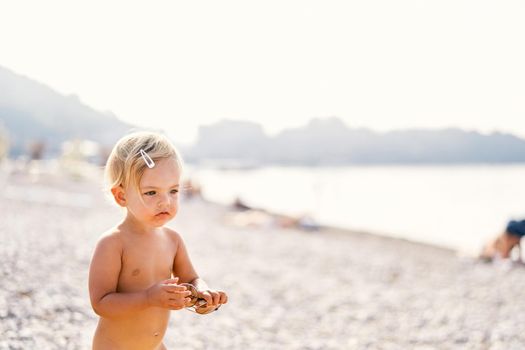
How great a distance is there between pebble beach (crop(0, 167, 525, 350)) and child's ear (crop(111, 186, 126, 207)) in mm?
2178

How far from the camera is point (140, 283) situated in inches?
95.1

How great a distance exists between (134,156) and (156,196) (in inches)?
8.9

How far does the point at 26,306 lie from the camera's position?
4699 millimetres

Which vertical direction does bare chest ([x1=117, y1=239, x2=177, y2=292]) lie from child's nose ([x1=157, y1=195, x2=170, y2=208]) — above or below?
below

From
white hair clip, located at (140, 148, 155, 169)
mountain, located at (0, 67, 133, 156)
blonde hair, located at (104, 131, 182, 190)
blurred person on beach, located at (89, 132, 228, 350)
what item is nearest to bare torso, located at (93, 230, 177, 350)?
blurred person on beach, located at (89, 132, 228, 350)

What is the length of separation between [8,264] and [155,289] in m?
4.77

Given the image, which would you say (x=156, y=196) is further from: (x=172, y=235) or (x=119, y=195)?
(x=172, y=235)

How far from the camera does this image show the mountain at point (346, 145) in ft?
522

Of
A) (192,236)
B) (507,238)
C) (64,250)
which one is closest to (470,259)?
(507,238)

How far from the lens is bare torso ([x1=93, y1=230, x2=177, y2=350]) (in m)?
2.40

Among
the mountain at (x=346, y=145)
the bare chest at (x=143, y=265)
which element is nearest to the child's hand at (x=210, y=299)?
the bare chest at (x=143, y=265)

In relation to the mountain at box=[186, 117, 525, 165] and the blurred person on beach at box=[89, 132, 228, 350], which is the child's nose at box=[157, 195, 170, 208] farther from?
the mountain at box=[186, 117, 525, 165]

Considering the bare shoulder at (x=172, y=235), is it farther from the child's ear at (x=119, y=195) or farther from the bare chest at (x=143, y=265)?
the child's ear at (x=119, y=195)

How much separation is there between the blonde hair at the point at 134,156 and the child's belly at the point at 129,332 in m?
0.72
